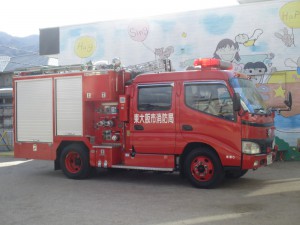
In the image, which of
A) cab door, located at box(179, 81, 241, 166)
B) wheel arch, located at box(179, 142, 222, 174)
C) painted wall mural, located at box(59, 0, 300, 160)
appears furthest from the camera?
painted wall mural, located at box(59, 0, 300, 160)

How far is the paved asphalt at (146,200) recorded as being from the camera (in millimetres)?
6570

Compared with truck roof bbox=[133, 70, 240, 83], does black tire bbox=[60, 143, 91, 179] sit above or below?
below

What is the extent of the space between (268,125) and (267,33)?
577cm

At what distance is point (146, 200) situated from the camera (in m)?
7.93

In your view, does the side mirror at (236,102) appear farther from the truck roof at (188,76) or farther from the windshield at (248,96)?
the truck roof at (188,76)

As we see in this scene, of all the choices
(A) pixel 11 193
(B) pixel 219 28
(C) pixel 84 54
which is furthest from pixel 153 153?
(C) pixel 84 54

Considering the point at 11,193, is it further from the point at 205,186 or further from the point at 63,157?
the point at 205,186

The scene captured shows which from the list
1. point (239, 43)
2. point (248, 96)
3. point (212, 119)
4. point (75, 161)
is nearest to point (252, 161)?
point (212, 119)

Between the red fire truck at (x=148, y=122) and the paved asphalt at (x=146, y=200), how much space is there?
492 mm

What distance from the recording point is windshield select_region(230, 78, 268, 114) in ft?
28.2

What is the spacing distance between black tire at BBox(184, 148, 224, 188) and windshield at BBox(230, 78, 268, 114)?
4.18 feet

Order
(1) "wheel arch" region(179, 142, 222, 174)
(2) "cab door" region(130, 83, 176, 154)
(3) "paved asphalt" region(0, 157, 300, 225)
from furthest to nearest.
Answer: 1. (2) "cab door" region(130, 83, 176, 154)
2. (1) "wheel arch" region(179, 142, 222, 174)
3. (3) "paved asphalt" region(0, 157, 300, 225)

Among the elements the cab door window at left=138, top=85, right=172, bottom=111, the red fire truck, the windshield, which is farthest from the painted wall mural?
the cab door window at left=138, top=85, right=172, bottom=111

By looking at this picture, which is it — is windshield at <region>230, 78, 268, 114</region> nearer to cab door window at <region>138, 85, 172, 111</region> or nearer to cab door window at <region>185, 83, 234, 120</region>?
cab door window at <region>185, 83, 234, 120</region>
